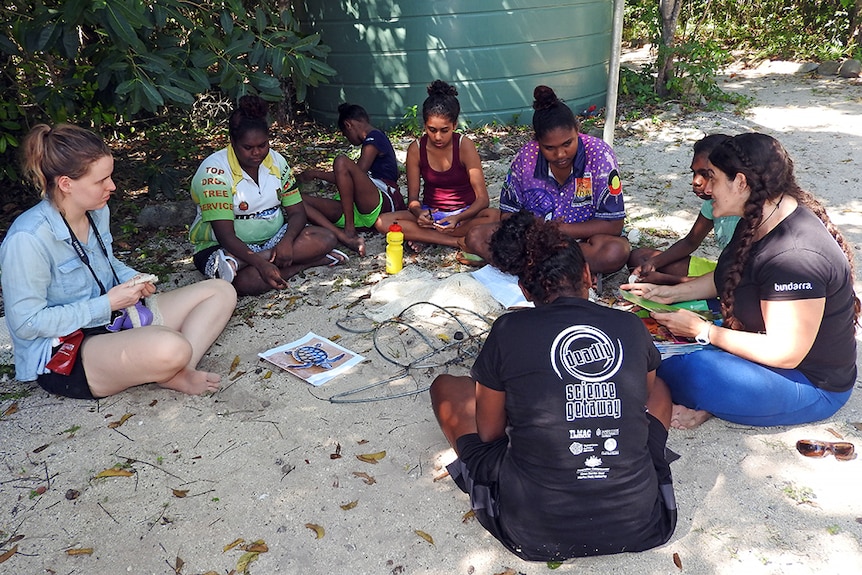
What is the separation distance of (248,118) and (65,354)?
1765mm

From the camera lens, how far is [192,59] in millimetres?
4230

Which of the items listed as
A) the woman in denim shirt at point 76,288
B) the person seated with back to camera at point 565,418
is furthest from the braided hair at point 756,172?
the woman in denim shirt at point 76,288

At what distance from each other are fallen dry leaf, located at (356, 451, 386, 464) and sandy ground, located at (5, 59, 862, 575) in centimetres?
2

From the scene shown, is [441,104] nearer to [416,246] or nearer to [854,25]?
[416,246]

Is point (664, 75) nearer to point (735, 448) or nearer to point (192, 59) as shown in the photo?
point (192, 59)

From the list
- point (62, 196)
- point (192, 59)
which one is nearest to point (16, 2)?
point (192, 59)

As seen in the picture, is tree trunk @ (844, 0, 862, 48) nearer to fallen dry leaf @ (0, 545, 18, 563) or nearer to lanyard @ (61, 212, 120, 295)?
lanyard @ (61, 212, 120, 295)

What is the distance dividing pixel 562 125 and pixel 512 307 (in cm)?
106

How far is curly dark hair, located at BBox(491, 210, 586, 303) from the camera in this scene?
2.18 metres

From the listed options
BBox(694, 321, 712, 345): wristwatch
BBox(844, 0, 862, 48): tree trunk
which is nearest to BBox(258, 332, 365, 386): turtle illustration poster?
BBox(694, 321, 712, 345): wristwatch

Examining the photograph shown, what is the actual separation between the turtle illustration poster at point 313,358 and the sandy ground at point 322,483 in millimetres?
69

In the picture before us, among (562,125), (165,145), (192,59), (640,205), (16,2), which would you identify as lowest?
(640,205)

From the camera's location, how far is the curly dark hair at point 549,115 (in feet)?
12.4

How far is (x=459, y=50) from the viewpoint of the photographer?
7.49 meters
